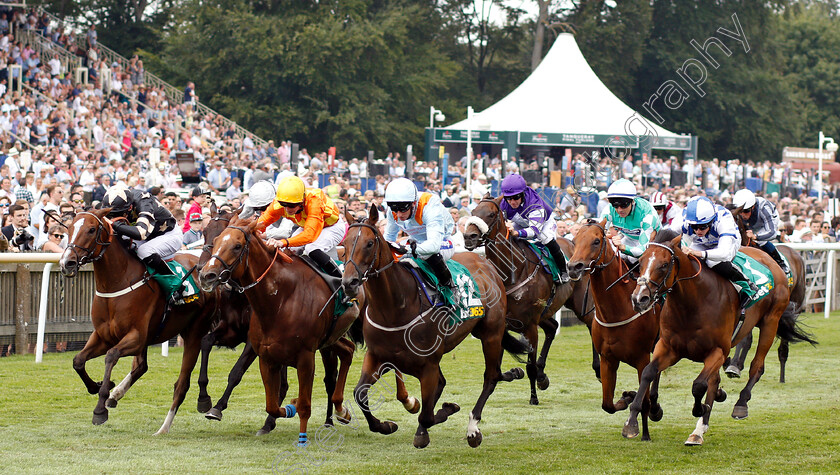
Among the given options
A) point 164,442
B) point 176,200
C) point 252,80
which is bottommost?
point 164,442

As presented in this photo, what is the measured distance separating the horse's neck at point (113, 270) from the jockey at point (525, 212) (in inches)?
123

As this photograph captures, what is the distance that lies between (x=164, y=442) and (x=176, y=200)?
198 inches

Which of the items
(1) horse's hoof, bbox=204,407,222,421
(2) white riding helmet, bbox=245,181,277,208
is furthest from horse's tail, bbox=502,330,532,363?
(1) horse's hoof, bbox=204,407,222,421

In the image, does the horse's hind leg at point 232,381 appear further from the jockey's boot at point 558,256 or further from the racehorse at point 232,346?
the jockey's boot at point 558,256

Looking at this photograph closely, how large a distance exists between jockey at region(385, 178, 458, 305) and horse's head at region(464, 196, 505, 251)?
576 millimetres

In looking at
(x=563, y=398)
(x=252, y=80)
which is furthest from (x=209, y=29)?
(x=563, y=398)

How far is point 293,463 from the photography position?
6328 millimetres

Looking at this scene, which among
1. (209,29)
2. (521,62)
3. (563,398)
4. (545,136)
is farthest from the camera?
(521,62)

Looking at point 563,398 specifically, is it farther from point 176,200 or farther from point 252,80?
point 252,80

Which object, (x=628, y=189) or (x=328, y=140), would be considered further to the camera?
(x=328, y=140)

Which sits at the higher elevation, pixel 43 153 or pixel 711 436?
pixel 43 153

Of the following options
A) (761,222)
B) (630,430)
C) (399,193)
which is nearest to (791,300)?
(761,222)

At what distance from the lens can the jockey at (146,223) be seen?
7.75 m

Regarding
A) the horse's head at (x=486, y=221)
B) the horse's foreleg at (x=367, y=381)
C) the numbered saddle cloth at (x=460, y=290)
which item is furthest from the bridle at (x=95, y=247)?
the horse's head at (x=486, y=221)
